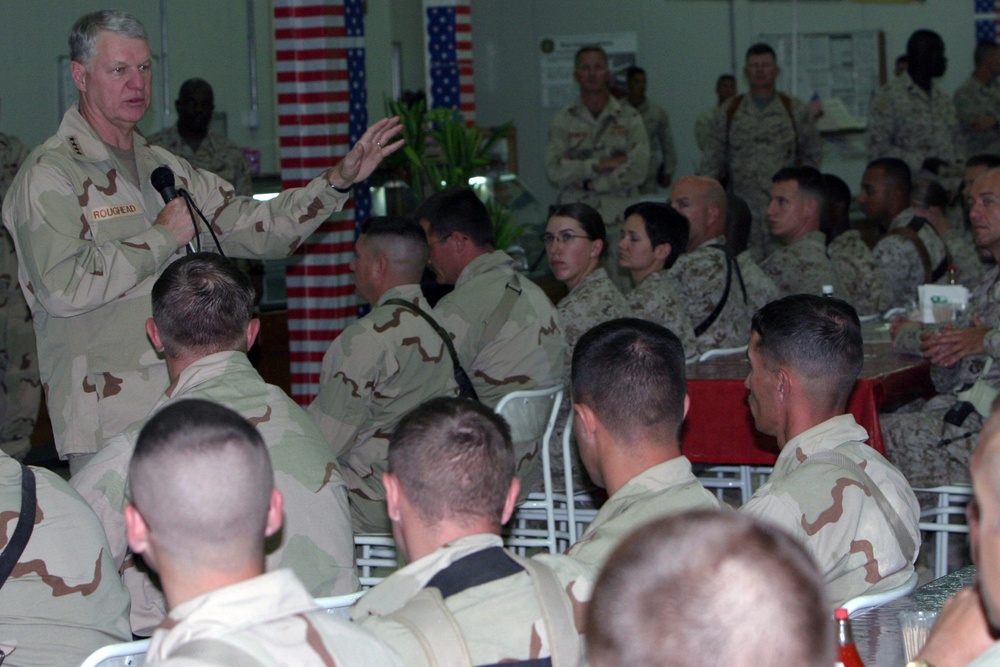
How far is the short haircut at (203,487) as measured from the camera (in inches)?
57.8

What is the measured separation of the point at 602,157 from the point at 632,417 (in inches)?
212

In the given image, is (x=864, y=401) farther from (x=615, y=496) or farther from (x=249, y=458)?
(x=249, y=458)

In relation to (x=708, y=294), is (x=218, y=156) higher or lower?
higher

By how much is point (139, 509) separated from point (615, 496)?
38.4 inches

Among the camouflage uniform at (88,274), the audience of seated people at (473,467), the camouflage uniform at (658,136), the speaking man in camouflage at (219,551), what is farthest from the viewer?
the camouflage uniform at (658,136)

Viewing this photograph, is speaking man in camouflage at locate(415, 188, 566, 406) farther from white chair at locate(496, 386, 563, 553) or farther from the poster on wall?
the poster on wall

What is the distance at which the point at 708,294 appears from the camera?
15.6ft

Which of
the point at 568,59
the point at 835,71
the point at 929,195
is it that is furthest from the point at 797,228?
the point at 835,71

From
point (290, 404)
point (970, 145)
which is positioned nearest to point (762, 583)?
point (290, 404)

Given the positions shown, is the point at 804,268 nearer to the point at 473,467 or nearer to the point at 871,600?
the point at 871,600

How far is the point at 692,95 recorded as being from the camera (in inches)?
446

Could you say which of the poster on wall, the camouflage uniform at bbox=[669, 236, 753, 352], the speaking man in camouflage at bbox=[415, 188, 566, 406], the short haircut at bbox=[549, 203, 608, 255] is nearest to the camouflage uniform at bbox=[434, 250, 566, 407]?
the speaking man in camouflage at bbox=[415, 188, 566, 406]

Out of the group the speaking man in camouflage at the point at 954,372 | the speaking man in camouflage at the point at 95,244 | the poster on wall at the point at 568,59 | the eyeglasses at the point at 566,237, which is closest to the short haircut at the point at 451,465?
the speaking man in camouflage at the point at 95,244

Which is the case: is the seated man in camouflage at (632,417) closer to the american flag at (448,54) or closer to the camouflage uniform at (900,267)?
the camouflage uniform at (900,267)
